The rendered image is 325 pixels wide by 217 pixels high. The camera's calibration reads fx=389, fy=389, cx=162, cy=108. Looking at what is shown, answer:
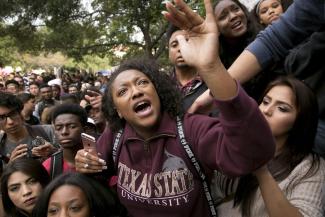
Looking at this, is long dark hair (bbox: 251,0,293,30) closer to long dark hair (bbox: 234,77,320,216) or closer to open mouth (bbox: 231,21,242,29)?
open mouth (bbox: 231,21,242,29)

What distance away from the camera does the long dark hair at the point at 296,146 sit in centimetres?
181

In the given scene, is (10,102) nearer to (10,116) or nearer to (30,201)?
(10,116)

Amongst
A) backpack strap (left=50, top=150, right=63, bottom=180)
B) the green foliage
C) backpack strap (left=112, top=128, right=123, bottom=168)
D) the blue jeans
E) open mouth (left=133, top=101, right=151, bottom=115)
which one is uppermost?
the green foliage

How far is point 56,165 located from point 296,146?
1.81m

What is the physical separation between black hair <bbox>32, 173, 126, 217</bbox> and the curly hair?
1.19ft

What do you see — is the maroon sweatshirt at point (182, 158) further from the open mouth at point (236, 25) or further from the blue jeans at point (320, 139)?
the open mouth at point (236, 25)

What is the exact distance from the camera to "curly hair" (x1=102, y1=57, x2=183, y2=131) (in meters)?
1.97

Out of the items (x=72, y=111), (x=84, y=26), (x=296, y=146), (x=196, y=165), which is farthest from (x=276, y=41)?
(x=84, y=26)

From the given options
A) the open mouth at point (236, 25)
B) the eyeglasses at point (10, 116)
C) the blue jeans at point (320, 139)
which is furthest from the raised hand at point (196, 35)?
the eyeglasses at point (10, 116)

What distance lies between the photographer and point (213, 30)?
142cm

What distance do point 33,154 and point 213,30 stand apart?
2.37 metres

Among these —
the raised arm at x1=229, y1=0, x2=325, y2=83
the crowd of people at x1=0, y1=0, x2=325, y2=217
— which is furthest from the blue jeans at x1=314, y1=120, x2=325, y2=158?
the raised arm at x1=229, y1=0, x2=325, y2=83

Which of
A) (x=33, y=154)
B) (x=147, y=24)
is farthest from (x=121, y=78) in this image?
(x=147, y=24)

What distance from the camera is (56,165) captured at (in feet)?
9.61
